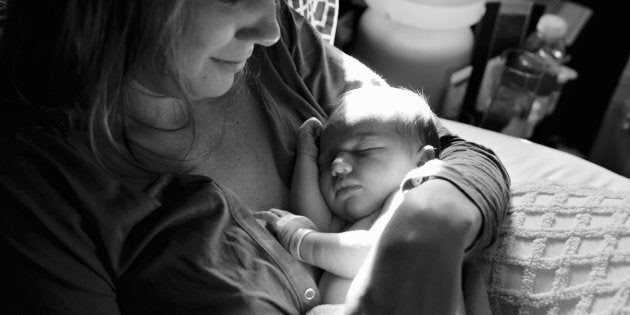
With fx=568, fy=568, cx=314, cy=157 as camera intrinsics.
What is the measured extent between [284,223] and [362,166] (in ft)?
0.59

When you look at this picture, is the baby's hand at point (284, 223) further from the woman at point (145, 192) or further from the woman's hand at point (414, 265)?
the woman's hand at point (414, 265)

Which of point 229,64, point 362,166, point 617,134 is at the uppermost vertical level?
point 229,64

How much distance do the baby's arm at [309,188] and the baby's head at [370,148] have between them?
0.02m

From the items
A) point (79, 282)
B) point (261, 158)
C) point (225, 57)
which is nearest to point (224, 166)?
point (261, 158)

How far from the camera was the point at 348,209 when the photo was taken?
1.00 m

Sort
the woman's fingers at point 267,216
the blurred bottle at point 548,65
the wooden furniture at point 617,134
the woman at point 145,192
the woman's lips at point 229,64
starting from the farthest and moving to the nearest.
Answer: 1. the wooden furniture at point 617,134
2. the blurred bottle at point 548,65
3. the woman's fingers at point 267,216
4. the woman's lips at point 229,64
5. the woman at point 145,192

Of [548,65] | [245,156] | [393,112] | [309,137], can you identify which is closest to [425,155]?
[393,112]

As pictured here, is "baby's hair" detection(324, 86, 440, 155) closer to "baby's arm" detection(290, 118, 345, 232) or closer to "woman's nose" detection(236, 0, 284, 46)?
"baby's arm" detection(290, 118, 345, 232)

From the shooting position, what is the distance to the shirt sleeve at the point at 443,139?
83cm

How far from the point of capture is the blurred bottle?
6.16 ft

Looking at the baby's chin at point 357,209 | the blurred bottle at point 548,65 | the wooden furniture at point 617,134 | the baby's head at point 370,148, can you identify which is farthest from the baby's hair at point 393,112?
the wooden furniture at point 617,134

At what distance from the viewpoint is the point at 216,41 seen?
758 mm

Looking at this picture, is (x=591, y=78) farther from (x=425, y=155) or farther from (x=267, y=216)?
(x=267, y=216)

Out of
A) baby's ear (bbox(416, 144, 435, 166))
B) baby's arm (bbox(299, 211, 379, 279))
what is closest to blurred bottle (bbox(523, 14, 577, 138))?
baby's ear (bbox(416, 144, 435, 166))
